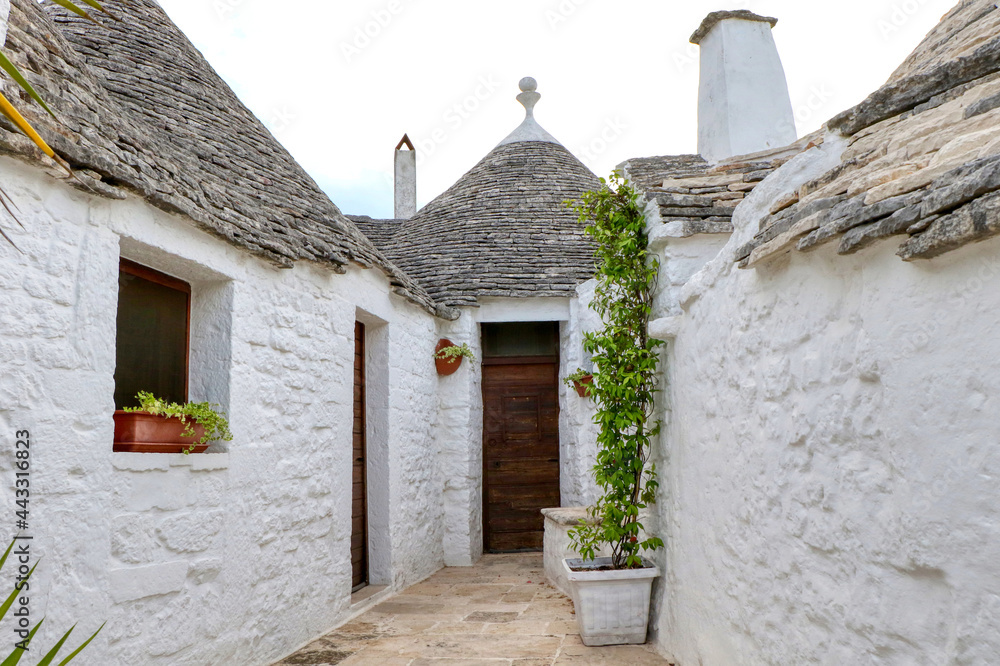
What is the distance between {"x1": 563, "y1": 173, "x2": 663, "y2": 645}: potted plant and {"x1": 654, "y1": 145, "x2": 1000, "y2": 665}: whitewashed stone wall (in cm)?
69

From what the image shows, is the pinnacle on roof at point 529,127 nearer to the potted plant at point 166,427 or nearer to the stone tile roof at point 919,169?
the potted plant at point 166,427

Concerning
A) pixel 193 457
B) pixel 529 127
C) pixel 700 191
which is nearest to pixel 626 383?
pixel 700 191

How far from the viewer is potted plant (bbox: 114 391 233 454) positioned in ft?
11.2

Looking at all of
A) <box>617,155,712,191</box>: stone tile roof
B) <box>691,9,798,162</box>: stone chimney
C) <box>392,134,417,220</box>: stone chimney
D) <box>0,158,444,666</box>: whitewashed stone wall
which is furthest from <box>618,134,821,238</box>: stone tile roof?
<box>392,134,417,220</box>: stone chimney

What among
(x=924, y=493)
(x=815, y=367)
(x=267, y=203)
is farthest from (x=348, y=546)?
(x=924, y=493)

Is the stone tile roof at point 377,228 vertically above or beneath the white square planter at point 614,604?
above

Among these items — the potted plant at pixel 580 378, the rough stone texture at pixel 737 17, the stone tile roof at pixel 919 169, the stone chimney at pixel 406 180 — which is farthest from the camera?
the stone chimney at pixel 406 180

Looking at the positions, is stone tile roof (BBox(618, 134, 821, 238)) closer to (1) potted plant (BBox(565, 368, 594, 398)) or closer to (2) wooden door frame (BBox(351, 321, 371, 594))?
(1) potted plant (BBox(565, 368, 594, 398))

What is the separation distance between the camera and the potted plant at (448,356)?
769cm

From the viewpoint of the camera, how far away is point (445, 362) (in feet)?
25.3

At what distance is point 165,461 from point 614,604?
2556 millimetres

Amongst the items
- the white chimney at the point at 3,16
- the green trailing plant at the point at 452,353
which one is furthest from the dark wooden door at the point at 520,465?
the white chimney at the point at 3,16

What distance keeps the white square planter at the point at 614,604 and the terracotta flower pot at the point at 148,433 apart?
2306mm

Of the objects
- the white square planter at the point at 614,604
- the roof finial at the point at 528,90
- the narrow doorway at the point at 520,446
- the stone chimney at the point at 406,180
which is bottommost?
the white square planter at the point at 614,604
